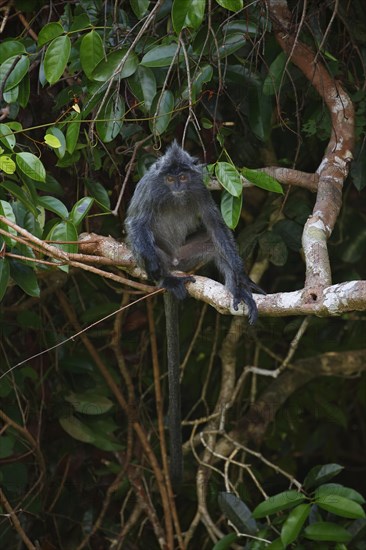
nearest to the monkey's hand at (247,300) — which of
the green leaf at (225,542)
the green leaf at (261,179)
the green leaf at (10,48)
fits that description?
the green leaf at (261,179)

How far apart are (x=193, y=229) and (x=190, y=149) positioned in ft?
1.68

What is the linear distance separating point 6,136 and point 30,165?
0.61 ft

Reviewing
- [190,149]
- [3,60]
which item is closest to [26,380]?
[190,149]

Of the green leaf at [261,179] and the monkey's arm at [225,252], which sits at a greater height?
the green leaf at [261,179]

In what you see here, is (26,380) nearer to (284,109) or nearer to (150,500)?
(150,500)

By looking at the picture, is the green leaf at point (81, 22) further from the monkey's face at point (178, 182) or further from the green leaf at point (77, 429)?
the green leaf at point (77, 429)

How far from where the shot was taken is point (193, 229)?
472 cm

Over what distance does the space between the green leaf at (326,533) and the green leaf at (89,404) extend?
131 cm

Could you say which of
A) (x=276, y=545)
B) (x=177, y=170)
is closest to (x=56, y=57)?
(x=177, y=170)

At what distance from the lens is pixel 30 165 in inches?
128

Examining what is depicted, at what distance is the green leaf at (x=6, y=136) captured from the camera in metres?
3.33

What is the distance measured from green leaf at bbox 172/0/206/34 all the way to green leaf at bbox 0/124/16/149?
0.76 metres

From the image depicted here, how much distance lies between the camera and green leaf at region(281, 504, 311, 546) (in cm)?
387

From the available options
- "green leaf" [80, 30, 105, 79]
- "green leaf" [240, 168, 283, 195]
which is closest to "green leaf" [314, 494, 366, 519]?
"green leaf" [240, 168, 283, 195]
